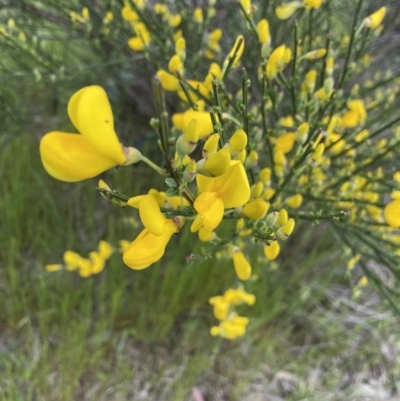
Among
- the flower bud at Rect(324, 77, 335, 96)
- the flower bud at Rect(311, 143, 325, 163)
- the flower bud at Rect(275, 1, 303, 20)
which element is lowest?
the flower bud at Rect(311, 143, 325, 163)

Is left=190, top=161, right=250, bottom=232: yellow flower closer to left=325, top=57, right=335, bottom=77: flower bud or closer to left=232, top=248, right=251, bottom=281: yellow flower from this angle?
left=232, top=248, right=251, bottom=281: yellow flower

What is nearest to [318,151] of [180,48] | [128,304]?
[180,48]

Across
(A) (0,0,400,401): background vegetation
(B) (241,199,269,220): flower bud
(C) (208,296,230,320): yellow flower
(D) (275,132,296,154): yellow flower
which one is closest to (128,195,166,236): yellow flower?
(B) (241,199,269,220): flower bud

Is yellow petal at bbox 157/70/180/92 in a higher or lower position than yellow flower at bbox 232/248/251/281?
higher

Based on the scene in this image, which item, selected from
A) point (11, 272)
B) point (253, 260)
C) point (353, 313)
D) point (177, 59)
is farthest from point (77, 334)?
point (353, 313)

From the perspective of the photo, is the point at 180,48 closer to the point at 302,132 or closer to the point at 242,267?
the point at 302,132

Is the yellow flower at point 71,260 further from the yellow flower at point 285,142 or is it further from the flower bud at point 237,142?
the flower bud at point 237,142

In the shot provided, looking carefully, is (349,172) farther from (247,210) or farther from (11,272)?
(11,272)

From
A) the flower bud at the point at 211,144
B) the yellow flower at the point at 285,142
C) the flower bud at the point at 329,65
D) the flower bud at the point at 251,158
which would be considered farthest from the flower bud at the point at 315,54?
the flower bud at the point at 211,144
